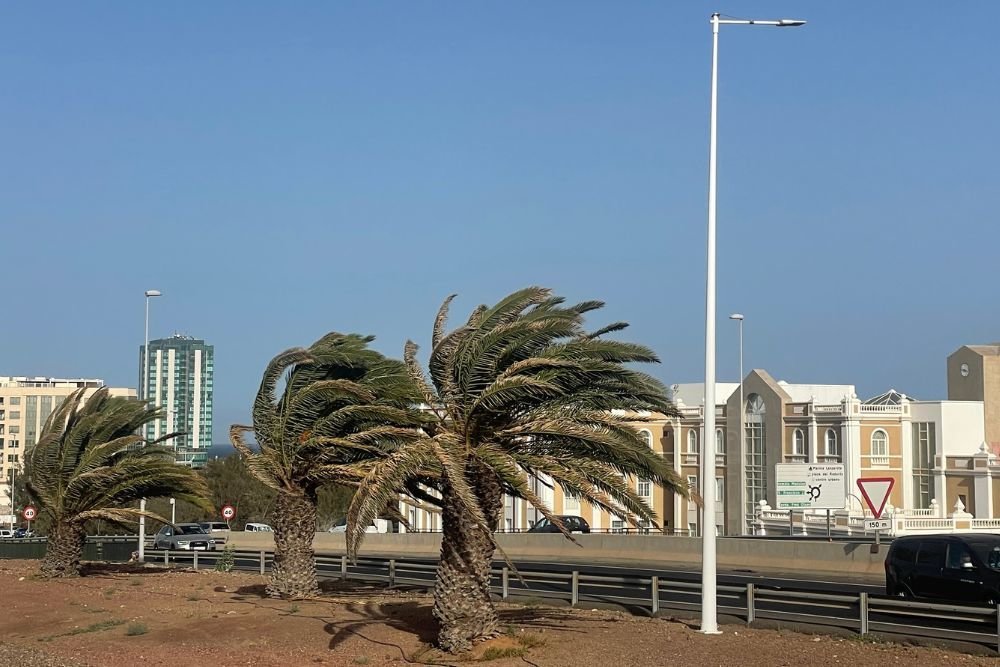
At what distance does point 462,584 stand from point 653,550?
2342cm

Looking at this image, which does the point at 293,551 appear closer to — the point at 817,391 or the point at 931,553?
the point at 931,553

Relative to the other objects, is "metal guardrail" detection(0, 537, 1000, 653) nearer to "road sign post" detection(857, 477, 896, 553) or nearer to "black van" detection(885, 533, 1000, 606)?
"black van" detection(885, 533, 1000, 606)

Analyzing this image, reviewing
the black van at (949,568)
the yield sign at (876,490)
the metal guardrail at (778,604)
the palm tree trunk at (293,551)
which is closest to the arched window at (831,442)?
the yield sign at (876,490)

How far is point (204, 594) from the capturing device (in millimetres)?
26797

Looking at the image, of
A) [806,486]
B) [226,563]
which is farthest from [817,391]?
[226,563]

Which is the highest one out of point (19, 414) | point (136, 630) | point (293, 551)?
point (19, 414)

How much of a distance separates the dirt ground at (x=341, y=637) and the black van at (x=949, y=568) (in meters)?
3.56

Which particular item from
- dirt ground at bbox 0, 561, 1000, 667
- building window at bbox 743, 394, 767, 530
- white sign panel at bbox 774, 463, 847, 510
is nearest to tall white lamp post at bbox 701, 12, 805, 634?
dirt ground at bbox 0, 561, 1000, 667

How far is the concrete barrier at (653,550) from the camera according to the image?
3284 cm

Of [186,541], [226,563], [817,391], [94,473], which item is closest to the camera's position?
[94,473]

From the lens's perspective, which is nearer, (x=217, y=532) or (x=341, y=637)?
(x=341, y=637)

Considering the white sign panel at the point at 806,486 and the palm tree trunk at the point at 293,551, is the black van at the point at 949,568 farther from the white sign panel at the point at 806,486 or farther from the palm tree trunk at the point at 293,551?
the white sign panel at the point at 806,486

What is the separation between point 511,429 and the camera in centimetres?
1775

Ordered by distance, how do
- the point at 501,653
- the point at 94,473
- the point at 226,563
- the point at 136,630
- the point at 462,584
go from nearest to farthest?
the point at 501,653, the point at 462,584, the point at 136,630, the point at 94,473, the point at 226,563
